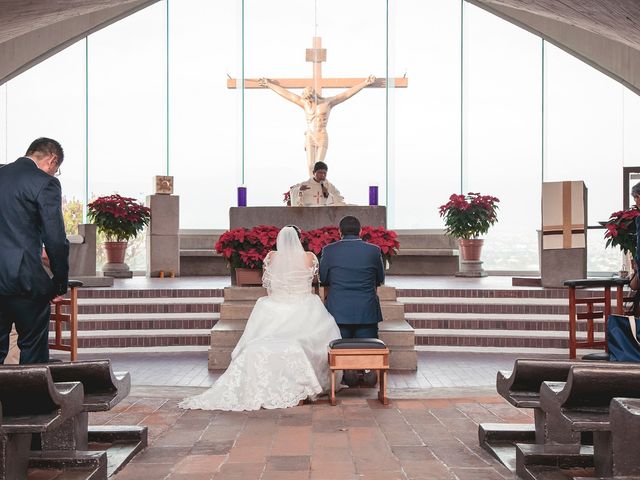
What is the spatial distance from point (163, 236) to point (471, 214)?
4.67 metres

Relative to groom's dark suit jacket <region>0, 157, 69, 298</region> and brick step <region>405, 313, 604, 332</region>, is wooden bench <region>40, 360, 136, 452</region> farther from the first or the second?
brick step <region>405, 313, 604, 332</region>

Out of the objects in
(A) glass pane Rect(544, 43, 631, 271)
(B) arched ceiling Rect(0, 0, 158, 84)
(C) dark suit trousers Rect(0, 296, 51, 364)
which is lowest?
(C) dark suit trousers Rect(0, 296, 51, 364)

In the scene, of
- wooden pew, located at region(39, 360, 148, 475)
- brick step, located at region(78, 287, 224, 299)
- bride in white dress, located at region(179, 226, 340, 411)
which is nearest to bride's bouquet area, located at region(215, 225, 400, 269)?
brick step, located at region(78, 287, 224, 299)

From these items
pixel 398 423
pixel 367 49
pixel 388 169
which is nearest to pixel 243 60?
pixel 367 49

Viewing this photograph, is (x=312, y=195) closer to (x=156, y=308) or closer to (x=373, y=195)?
(x=373, y=195)

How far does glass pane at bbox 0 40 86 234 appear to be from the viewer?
49.4ft

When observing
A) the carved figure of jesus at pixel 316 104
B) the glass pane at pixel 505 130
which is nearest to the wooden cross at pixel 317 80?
the carved figure of jesus at pixel 316 104

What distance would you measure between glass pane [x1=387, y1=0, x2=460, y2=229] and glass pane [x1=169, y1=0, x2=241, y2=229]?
2.91 meters

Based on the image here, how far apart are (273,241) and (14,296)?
→ 420 centimetres

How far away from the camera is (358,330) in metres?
6.30

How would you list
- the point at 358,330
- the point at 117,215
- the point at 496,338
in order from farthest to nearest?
the point at 117,215 < the point at 496,338 < the point at 358,330

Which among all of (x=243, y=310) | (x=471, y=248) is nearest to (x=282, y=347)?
(x=243, y=310)

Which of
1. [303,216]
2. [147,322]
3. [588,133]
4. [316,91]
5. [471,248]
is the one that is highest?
[316,91]

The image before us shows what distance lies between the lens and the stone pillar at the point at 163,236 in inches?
496
